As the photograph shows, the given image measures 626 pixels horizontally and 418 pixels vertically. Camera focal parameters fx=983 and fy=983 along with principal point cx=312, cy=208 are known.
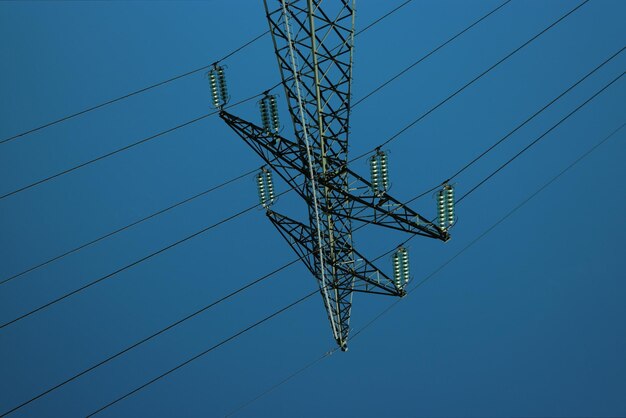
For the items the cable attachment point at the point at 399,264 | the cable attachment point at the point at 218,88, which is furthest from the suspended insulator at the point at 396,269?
Result: the cable attachment point at the point at 218,88

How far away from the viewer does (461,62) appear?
66.8 metres

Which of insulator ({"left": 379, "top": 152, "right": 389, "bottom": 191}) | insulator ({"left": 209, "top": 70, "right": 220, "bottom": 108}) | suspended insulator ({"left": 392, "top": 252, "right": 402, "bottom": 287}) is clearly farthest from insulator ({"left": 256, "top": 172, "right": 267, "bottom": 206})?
insulator ({"left": 379, "top": 152, "right": 389, "bottom": 191})

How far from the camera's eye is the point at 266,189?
116 feet

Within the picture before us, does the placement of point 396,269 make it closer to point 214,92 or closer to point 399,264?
point 399,264

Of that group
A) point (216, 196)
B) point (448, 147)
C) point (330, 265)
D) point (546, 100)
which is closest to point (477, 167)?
point (448, 147)

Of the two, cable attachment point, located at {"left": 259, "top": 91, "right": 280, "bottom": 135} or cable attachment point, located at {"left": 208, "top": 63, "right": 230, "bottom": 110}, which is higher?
cable attachment point, located at {"left": 208, "top": 63, "right": 230, "bottom": 110}

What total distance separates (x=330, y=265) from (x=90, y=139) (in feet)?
114

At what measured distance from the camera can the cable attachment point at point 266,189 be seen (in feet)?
113

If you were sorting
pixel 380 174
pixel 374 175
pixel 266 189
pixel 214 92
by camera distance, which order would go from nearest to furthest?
1. pixel 380 174
2. pixel 374 175
3. pixel 214 92
4. pixel 266 189

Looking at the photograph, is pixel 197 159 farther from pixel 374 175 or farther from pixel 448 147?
pixel 374 175

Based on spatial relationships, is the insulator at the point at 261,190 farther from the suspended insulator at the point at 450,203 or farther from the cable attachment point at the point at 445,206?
the suspended insulator at the point at 450,203

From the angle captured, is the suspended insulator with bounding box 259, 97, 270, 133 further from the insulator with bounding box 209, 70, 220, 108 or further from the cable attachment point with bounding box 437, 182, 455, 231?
the cable attachment point with bounding box 437, 182, 455, 231

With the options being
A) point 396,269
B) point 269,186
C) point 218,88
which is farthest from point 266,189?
point 396,269

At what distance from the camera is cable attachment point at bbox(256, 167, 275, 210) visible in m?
34.5
